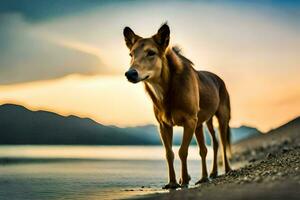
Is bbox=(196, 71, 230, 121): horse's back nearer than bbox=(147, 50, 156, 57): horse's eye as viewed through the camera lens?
No

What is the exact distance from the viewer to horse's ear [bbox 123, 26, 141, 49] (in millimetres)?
12125

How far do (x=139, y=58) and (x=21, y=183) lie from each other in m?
4.64

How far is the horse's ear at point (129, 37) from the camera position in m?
12.1

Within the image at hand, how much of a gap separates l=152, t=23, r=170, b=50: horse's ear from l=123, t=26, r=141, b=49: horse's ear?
0.44 metres

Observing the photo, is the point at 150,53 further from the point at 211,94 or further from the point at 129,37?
the point at 211,94

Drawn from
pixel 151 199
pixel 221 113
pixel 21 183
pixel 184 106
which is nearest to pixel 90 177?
pixel 21 183

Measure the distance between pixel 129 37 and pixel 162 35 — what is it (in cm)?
75

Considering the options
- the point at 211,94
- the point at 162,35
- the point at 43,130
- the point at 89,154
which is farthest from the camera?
the point at 43,130

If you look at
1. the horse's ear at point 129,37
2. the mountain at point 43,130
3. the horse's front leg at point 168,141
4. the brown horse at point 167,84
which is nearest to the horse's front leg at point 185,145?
the brown horse at point 167,84

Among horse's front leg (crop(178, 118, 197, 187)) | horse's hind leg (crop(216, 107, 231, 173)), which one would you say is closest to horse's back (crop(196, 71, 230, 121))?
horse's hind leg (crop(216, 107, 231, 173))

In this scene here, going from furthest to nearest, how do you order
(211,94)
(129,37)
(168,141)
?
(211,94) → (168,141) → (129,37)

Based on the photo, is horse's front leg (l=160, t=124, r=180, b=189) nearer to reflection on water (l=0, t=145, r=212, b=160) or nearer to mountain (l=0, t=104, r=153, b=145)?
reflection on water (l=0, t=145, r=212, b=160)

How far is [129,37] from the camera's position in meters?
12.2

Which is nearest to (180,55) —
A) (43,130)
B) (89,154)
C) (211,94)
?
(211,94)
